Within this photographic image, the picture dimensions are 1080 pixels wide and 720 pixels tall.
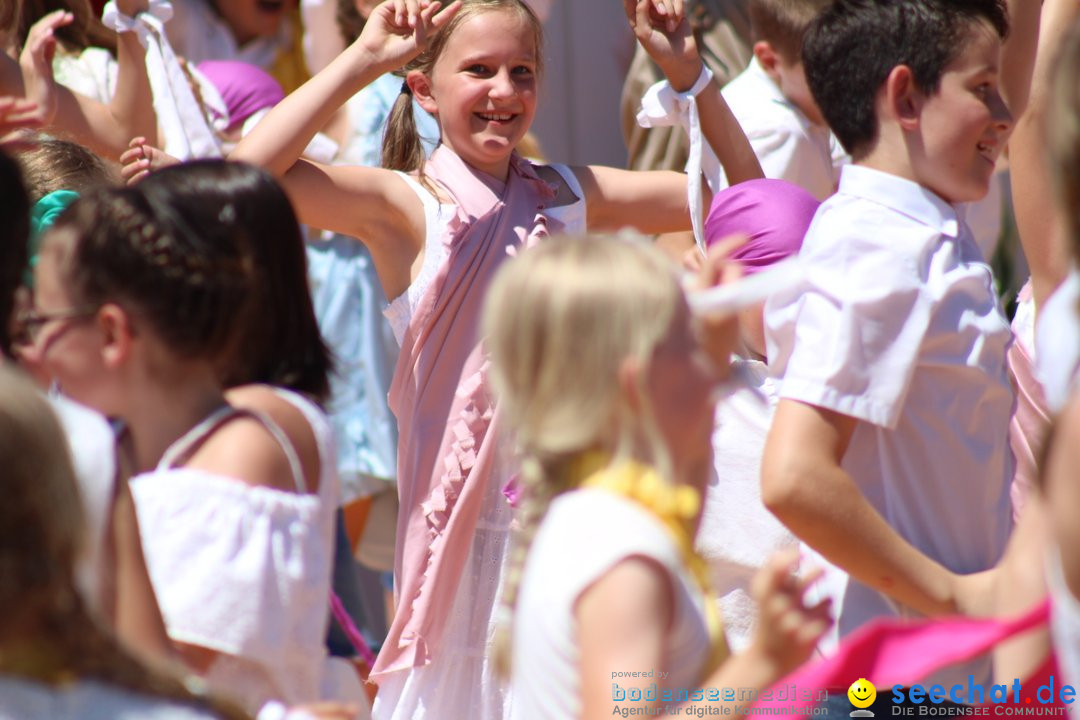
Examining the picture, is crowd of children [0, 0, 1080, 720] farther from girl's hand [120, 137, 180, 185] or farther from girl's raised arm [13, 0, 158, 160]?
girl's raised arm [13, 0, 158, 160]

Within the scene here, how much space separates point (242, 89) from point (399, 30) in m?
1.94

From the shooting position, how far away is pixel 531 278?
1.72m

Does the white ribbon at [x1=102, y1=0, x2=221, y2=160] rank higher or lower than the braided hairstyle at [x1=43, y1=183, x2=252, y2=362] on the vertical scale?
lower

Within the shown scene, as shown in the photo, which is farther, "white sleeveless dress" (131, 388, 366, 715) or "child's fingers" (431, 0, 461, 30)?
"child's fingers" (431, 0, 461, 30)

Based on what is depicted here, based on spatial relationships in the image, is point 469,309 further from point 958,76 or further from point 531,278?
point 531,278

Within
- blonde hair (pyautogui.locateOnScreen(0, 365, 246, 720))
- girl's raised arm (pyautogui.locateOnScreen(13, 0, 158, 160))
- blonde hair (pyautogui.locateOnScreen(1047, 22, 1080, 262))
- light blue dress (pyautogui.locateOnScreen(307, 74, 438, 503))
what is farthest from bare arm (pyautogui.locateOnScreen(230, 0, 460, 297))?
blonde hair (pyautogui.locateOnScreen(1047, 22, 1080, 262))

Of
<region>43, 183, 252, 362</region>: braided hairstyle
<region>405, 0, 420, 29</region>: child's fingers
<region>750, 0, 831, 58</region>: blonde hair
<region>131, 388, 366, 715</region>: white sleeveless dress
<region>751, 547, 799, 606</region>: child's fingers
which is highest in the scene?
<region>43, 183, 252, 362</region>: braided hairstyle

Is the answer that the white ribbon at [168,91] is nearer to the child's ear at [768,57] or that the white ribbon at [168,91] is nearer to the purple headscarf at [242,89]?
the purple headscarf at [242,89]

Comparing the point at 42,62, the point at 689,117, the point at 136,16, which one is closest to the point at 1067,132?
the point at 689,117

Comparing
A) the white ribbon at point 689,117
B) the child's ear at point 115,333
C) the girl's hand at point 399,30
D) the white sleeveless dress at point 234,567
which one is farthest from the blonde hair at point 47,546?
the white ribbon at point 689,117

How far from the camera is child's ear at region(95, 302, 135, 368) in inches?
79.1

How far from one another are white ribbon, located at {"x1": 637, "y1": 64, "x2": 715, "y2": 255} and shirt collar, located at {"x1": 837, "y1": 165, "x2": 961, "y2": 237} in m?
Result: 0.91

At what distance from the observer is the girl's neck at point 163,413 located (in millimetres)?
2041

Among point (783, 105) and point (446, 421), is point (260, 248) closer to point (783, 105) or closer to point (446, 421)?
point (446, 421)
